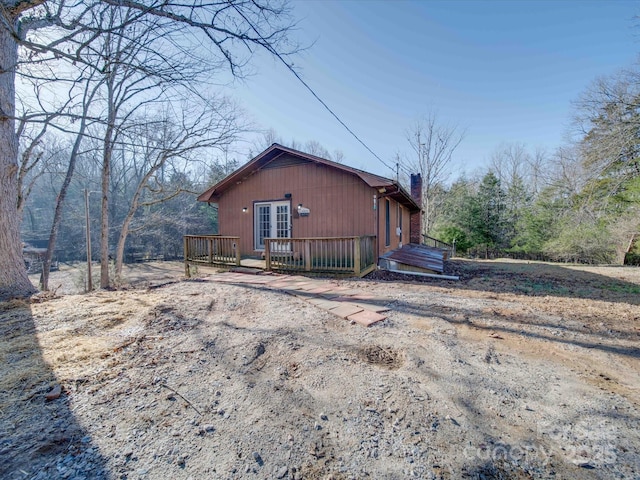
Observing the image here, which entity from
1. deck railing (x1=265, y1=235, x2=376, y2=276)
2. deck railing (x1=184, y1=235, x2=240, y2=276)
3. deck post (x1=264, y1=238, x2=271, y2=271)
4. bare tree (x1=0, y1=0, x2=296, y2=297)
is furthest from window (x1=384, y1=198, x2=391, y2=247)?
bare tree (x1=0, y1=0, x2=296, y2=297)

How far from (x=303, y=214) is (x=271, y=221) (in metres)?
1.44

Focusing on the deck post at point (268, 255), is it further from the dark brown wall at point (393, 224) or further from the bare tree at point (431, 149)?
the bare tree at point (431, 149)

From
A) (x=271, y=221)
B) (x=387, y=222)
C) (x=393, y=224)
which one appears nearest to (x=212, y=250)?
(x=271, y=221)

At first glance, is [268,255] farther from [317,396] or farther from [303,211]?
[317,396]

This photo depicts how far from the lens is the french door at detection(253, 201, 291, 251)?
32.2ft

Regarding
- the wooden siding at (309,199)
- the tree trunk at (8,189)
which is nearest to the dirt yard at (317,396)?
the tree trunk at (8,189)

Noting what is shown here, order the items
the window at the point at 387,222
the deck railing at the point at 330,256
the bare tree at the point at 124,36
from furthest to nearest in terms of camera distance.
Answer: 1. the window at the point at 387,222
2. the deck railing at the point at 330,256
3. the bare tree at the point at 124,36

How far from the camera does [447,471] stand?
4.75 ft

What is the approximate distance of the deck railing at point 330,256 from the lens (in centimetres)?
713

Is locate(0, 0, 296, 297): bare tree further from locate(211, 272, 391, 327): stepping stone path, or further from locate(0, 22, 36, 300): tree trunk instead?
locate(211, 272, 391, 327): stepping stone path

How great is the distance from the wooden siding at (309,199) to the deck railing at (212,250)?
1493 mm

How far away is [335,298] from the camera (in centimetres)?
472

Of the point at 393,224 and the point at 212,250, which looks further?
the point at 393,224

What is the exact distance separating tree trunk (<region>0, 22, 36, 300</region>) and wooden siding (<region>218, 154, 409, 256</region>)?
6080 millimetres
